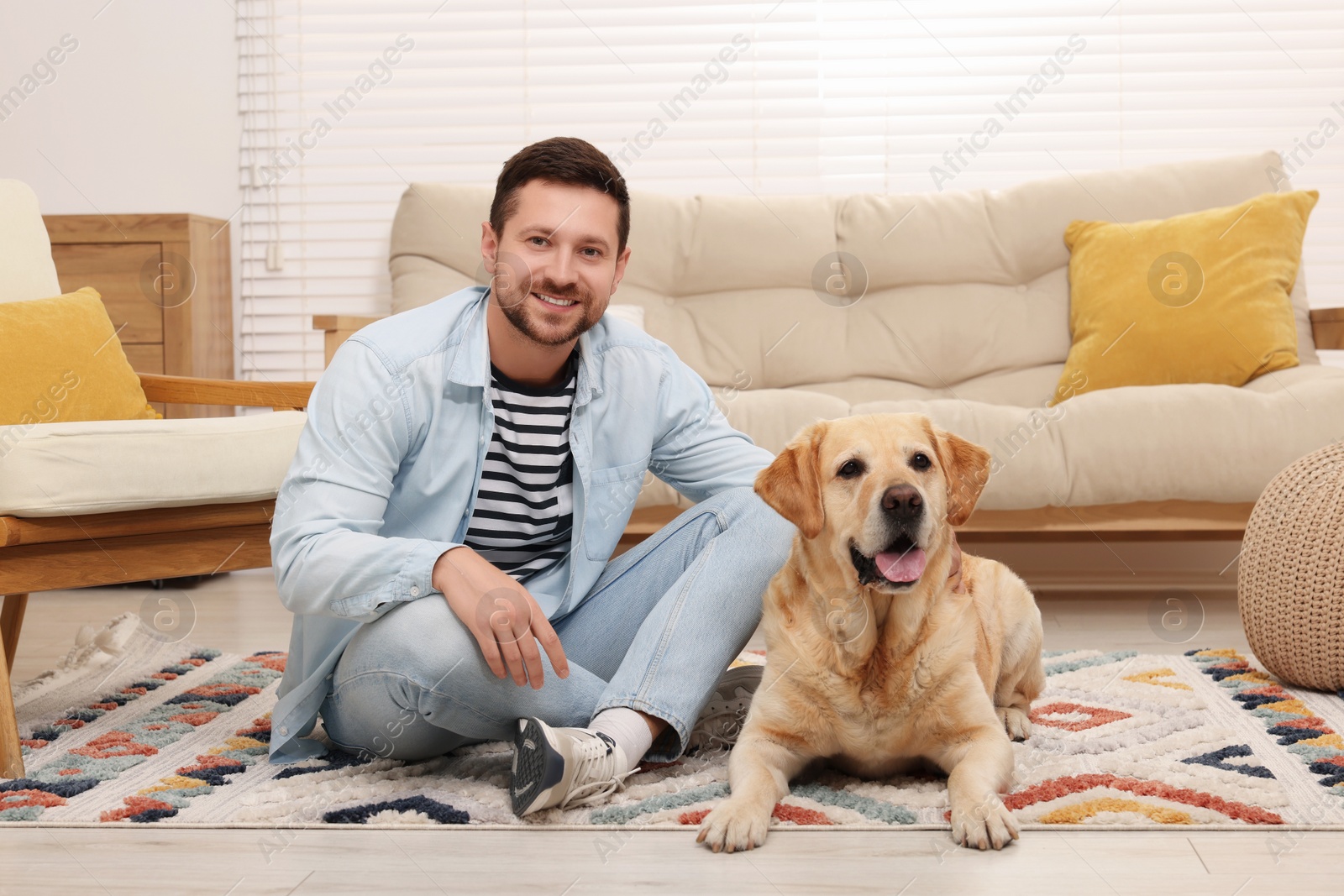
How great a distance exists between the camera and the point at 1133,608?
2.98 metres

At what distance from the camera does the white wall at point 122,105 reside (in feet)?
12.3

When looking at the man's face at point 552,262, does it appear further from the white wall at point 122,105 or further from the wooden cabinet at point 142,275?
the white wall at point 122,105

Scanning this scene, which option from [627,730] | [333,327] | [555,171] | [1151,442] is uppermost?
[555,171]

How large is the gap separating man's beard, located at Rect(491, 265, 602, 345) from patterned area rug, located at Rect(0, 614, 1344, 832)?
0.64 m

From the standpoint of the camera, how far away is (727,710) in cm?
175

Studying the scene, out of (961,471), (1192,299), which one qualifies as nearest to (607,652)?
(961,471)

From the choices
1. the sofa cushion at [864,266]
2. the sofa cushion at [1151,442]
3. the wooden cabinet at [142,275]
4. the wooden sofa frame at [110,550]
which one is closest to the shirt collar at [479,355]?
the wooden sofa frame at [110,550]

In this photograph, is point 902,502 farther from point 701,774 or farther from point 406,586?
point 406,586

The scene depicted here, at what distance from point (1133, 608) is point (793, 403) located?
3.73 ft

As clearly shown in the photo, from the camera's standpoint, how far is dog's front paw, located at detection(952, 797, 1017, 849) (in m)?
1.25

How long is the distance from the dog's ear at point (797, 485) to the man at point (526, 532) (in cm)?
15

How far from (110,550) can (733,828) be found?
123 cm

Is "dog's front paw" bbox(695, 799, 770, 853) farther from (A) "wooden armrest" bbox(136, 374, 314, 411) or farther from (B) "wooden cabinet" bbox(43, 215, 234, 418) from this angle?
(B) "wooden cabinet" bbox(43, 215, 234, 418)

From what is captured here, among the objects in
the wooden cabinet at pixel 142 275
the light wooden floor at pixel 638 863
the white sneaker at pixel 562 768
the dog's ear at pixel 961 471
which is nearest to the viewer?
the light wooden floor at pixel 638 863
